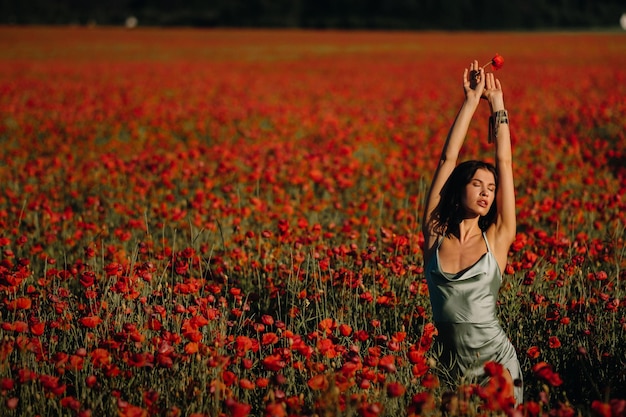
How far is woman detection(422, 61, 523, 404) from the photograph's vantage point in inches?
101

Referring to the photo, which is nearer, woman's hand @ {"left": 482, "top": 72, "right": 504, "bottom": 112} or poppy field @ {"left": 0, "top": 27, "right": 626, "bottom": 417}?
poppy field @ {"left": 0, "top": 27, "right": 626, "bottom": 417}

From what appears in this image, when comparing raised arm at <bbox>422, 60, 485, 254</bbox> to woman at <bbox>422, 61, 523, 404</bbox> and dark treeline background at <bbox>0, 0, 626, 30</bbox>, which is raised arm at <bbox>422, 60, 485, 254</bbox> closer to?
woman at <bbox>422, 61, 523, 404</bbox>

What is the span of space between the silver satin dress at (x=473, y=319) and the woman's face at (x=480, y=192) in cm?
17

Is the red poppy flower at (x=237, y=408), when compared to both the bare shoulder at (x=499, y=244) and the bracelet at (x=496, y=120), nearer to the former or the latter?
the bare shoulder at (x=499, y=244)

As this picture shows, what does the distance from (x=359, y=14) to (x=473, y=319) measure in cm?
8605

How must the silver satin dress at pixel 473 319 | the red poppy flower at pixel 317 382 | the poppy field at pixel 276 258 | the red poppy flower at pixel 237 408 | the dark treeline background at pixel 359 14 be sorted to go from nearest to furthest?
the red poppy flower at pixel 237 408, the red poppy flower at pixel 317 382, the poppy field at pixel 276 258, the silver satin dress at pixel 473 319, the dark treeline background at pixel 359 14

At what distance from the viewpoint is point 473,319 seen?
2561 mm

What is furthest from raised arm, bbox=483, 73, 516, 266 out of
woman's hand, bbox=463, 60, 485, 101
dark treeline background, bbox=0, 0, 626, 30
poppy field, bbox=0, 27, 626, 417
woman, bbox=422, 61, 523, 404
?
dark treeline background, bbox=0, 0, 626, 30

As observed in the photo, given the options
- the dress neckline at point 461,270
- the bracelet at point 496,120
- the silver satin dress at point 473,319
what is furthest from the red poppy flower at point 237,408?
the bracelet at point 496,120

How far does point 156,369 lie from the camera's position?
2479 mm

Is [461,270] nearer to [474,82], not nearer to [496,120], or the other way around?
[496,120]

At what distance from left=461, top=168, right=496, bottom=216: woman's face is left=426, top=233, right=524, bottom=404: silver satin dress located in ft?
0.57

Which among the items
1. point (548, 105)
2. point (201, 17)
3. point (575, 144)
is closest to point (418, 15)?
point (201, 17)

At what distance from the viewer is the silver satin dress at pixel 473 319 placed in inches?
100
